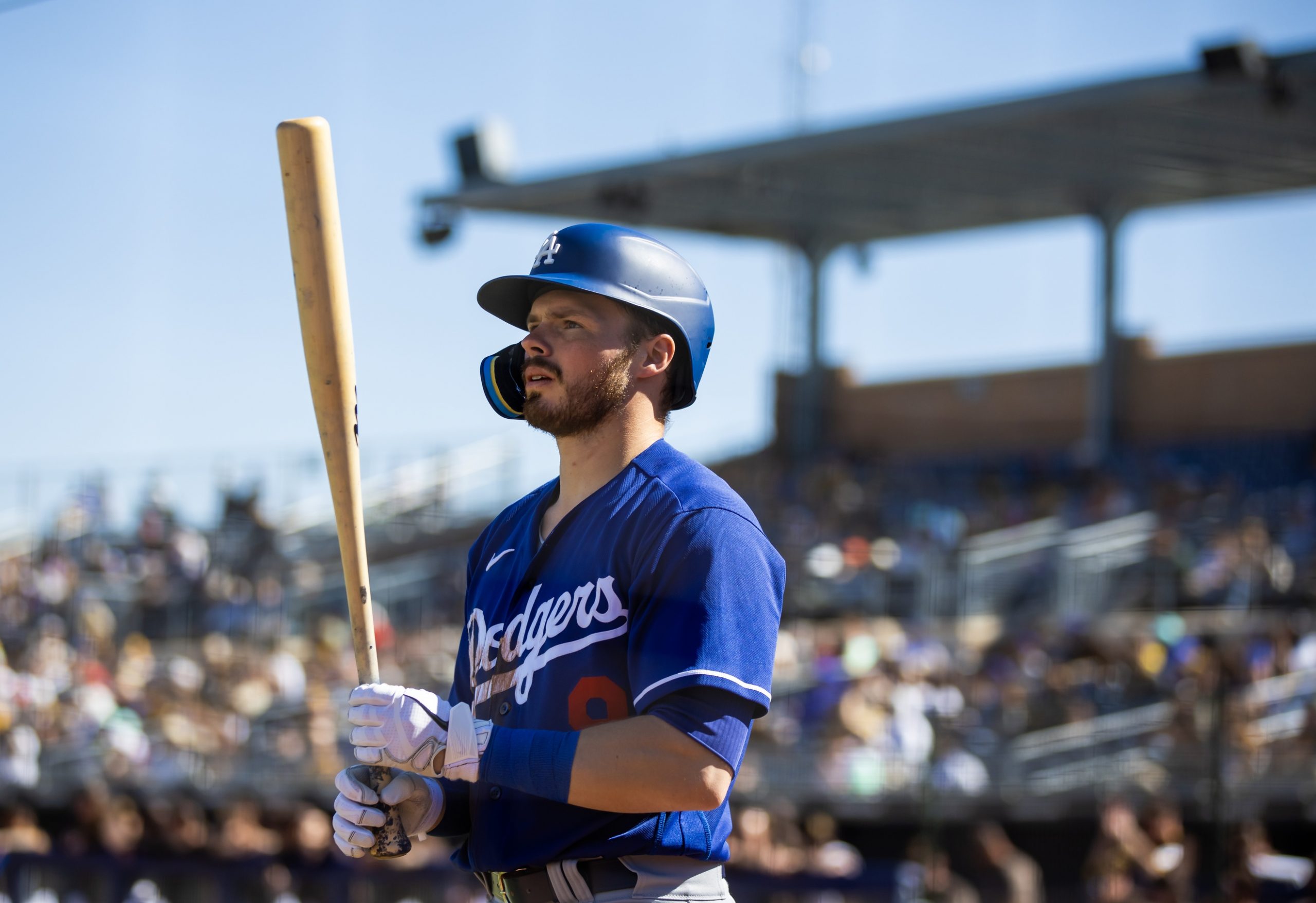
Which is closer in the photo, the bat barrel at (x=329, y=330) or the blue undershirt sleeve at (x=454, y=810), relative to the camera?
the bat barrel at (x=329, y=330)

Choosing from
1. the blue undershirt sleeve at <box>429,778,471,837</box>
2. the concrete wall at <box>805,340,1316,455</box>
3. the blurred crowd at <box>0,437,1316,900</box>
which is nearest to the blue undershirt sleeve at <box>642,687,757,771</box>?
the blue undershirt sleeve at <box>429,778,471,837</box>

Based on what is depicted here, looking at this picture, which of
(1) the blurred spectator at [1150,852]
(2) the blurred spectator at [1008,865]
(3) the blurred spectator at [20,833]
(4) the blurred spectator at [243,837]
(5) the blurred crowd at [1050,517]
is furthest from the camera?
(5) the blurred crowd at [1050,517]

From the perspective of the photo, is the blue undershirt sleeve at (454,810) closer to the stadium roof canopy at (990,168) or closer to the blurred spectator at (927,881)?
the blurred spectator at (927,881)

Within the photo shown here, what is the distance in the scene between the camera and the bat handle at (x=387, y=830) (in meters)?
2.48

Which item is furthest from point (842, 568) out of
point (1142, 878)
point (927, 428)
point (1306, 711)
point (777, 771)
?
point (927, 428)

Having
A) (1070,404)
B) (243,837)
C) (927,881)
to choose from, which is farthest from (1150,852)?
(1070,404)

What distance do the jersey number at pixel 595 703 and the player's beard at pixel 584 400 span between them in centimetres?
42

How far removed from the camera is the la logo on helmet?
263 centimetres

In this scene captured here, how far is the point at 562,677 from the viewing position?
8.17 feet

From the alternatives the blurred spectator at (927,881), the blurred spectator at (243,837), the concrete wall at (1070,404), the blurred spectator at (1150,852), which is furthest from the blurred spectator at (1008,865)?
the concrete wall at (1070,404)

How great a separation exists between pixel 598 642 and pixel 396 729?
0.34 m

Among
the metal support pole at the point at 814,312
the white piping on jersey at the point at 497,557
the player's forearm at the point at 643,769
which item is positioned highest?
the white piping on jersey at the point at 497,557

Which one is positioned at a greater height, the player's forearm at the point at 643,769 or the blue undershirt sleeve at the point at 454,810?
the player's forearm at the point at 643,769

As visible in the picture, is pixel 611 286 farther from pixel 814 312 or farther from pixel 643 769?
pixel 814 312
